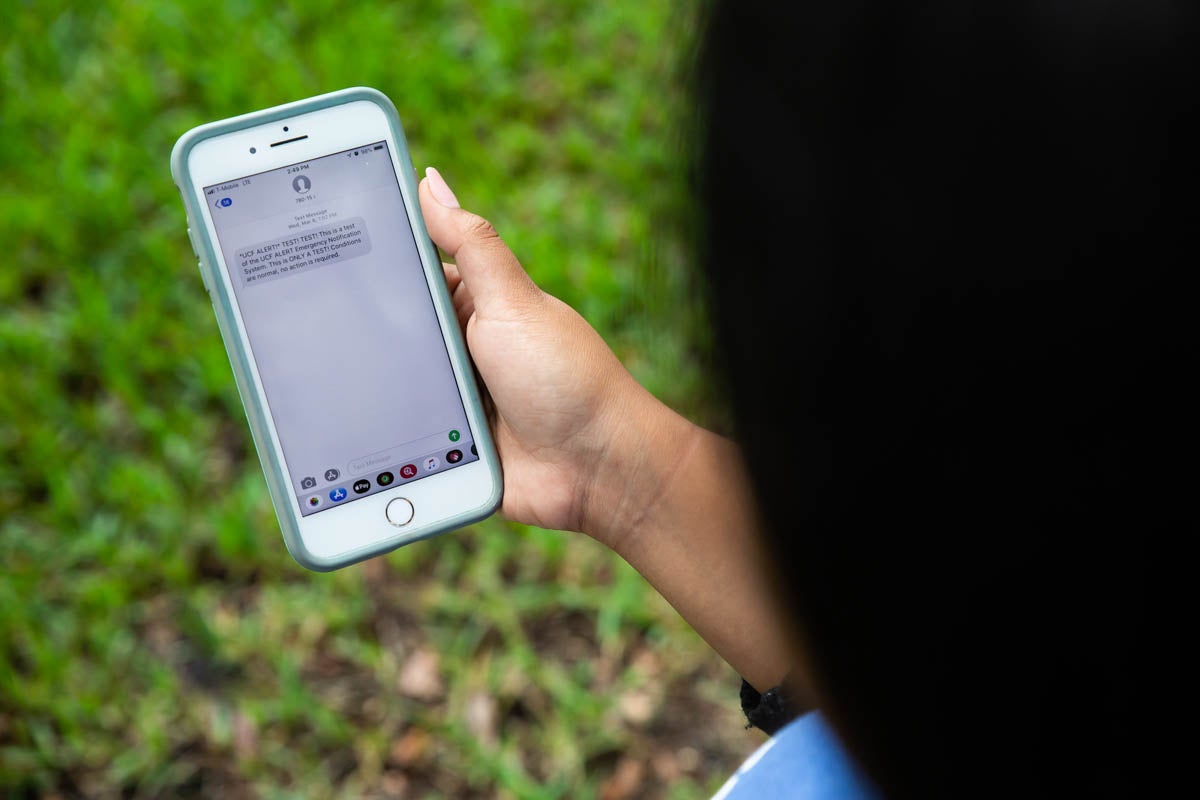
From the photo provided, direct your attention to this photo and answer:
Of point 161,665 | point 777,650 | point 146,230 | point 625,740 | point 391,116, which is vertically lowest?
point 625,740

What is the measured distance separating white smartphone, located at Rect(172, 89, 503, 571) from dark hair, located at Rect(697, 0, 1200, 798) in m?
1.12

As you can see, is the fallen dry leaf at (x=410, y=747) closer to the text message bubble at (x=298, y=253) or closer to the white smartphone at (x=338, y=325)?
the white smartphone at (x=338, y=325)

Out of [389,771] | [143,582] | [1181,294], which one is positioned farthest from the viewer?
[143,582]

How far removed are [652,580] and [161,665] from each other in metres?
1.15

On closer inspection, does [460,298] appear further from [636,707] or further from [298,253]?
[636,707]

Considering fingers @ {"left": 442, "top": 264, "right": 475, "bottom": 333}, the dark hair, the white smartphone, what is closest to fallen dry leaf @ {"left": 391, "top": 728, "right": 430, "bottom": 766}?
the white smartphone

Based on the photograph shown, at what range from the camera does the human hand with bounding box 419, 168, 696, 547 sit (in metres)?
1.53

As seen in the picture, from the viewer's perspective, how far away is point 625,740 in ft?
6.61

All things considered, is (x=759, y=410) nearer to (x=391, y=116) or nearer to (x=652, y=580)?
(x=652, y=580)

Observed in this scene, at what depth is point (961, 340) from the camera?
477 millimetres

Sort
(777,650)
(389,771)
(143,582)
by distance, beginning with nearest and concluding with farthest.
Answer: (777,650)
(389,771)
(143,582)

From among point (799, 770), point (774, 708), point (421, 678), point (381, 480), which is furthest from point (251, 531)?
point (799, 770)

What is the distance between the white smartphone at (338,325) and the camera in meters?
1.57

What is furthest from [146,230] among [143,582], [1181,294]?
[1181,294]
